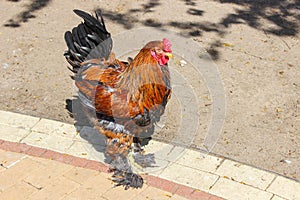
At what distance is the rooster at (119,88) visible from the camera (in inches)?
232

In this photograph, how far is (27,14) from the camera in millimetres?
10633

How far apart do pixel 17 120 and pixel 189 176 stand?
3.02 m

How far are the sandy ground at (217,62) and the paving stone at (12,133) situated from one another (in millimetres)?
519

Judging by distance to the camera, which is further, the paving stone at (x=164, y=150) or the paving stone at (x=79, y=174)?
the paving stone at (x=164, y=150)

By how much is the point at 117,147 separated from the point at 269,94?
3177mm

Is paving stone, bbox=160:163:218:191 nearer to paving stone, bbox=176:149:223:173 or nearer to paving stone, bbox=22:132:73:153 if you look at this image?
paving stone, bbox=176:149:223:173

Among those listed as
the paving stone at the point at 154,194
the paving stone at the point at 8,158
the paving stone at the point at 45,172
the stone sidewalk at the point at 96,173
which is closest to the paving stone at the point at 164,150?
the stone sidewalk at the point at 96,173

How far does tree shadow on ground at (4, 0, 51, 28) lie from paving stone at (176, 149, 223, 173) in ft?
18.2

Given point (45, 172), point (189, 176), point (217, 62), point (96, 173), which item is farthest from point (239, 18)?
point (45, 172)

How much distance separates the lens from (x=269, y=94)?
802 cm

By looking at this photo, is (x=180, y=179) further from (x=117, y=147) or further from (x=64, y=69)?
(x=64, y=69)

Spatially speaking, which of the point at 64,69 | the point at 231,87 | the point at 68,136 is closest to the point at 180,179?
the point at 68,136

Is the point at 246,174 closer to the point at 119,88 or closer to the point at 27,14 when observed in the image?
the point at 119,88

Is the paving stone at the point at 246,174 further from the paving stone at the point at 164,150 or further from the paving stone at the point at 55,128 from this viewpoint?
the paving stone at the point at 55,128
